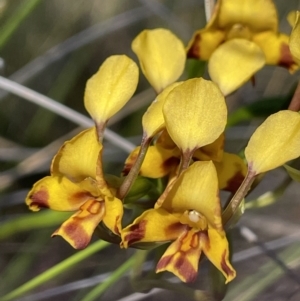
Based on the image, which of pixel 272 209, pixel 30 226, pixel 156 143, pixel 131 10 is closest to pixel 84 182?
pixel 156 143

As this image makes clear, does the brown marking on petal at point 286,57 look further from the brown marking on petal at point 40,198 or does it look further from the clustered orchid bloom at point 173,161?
the brown marking on petal at point 40,198

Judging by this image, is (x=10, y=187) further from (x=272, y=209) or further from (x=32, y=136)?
(x=272, y=209)

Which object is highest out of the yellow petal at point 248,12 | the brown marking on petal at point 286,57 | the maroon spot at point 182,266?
the yellow petal at point 248,12

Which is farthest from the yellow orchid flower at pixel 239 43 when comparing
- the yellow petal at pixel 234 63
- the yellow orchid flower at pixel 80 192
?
the yellow orchid flower at pixel 80 192

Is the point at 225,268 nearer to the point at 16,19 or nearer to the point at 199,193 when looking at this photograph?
the point at 199,193

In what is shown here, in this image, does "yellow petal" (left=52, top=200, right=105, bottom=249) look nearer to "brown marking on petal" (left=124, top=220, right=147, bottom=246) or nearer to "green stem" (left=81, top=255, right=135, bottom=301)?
"brown marking on petal" (left=124, top=220, right=147, bottom=246)

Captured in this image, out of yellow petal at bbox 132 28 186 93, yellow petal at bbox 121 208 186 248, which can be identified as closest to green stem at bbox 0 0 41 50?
yellow petal at bbox 132 28 186 93

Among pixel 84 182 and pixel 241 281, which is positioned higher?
pixel 84 182
